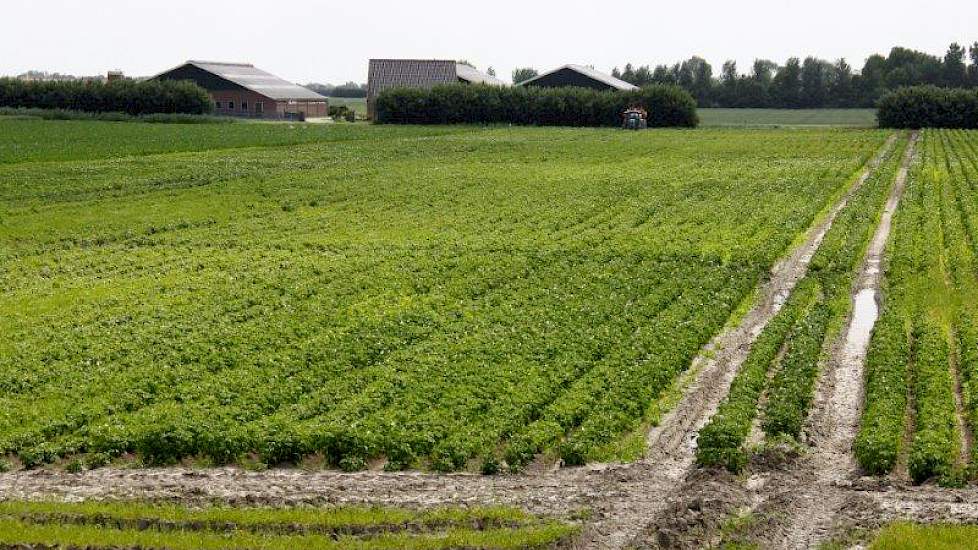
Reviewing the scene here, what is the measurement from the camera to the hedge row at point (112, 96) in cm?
10281

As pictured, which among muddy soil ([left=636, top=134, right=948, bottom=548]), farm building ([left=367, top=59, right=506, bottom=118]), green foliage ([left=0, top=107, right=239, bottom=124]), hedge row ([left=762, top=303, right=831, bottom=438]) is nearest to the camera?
muddy soil ([left=636, top=134, right=948, bottom=548])

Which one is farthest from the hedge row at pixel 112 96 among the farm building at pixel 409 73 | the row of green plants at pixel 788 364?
the row of green plants at pixel 788 364

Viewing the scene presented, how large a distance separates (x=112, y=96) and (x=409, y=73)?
111ft

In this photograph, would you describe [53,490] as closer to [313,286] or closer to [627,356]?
[627,356]

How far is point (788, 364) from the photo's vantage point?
1842 cm

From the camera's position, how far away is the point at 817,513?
12.9 m

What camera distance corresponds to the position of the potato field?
15.5m

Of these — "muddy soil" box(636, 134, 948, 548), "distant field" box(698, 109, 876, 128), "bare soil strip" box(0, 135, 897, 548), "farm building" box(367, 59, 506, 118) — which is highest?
"farm building" box(367, 59, 506, 118)

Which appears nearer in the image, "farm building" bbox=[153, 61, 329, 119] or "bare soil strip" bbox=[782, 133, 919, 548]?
"bare soil strip" bbox=[782, 133, 919, 548]

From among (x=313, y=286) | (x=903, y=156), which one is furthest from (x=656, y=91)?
(x=313, y=286)

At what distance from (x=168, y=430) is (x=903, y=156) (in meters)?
55.6

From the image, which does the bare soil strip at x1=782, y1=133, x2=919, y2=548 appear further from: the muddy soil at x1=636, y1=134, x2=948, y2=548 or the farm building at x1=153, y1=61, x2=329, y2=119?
the farm building at x1=153, y1=61, x2=329, y2=119

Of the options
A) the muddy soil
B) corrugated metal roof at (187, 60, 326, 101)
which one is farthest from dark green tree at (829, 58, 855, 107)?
the muddy soil

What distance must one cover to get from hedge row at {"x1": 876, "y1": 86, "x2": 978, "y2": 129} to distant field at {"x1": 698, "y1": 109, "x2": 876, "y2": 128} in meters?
11.7
